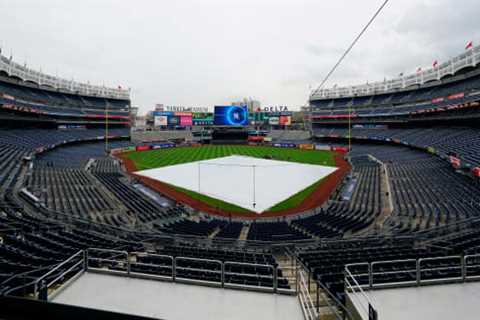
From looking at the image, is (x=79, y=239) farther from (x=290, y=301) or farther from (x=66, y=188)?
(x=66, y=188)

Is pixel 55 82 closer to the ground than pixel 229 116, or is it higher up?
higher up

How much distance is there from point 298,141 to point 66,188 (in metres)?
71.3

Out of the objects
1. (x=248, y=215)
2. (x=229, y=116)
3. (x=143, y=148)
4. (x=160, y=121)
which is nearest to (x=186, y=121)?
(x=160, y=121)

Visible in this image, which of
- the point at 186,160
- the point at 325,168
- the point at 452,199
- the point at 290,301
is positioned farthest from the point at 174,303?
the point at 186,160

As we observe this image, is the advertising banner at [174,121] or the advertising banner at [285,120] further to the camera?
the advertising banner at [285,120]

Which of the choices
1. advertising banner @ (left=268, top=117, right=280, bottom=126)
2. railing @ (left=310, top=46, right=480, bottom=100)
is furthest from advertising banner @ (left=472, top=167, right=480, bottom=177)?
advertising banner @ (left=268, top=117, right=280, bottom=126)

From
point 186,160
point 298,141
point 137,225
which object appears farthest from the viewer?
point 298,141

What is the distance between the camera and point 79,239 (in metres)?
11.4

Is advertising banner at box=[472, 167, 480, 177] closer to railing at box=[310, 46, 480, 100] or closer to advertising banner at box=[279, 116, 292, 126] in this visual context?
railing at box=[310, 46, 480, 100]

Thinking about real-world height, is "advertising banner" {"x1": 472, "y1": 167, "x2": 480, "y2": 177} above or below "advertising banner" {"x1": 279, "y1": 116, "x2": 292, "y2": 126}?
below

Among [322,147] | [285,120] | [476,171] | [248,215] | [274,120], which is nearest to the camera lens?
[476,171]

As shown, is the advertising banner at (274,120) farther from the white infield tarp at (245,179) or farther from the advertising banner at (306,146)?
the white infield tarp at (245,179)

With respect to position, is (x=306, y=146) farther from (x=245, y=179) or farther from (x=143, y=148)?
(x=143, y=148)

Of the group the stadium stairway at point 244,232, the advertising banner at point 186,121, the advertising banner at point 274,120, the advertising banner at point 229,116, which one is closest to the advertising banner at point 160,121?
the advertising banner at point 186,121
